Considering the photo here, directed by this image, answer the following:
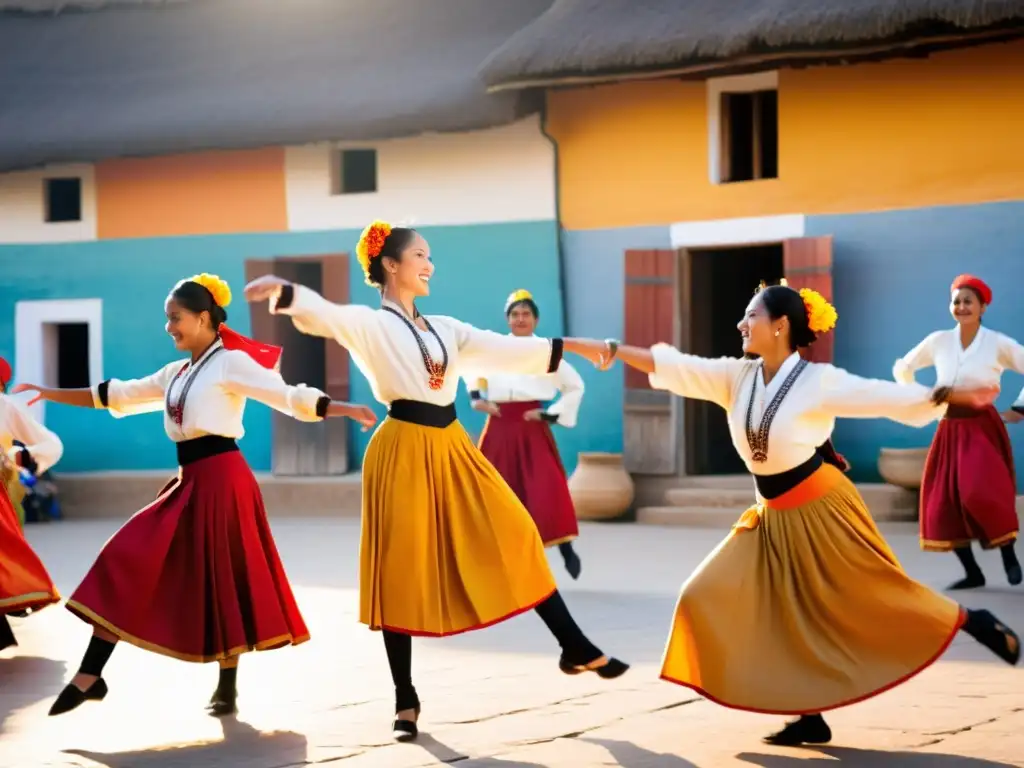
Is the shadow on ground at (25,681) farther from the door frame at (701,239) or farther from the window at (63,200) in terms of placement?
the window at (63,200)

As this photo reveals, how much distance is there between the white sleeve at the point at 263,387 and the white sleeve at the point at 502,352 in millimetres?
503

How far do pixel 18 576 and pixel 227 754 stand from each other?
2.32 m

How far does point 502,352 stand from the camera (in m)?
6.22

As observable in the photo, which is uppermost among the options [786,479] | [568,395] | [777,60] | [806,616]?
[777,60]

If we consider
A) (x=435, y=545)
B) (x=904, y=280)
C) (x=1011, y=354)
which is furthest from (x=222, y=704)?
(x=904, y=280)

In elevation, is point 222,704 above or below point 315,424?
below

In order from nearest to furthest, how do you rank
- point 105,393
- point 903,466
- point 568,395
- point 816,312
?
point 816,312
point 105,393
point 568,395
point 903,466

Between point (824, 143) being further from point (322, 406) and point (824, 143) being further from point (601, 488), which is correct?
point (322, 406)

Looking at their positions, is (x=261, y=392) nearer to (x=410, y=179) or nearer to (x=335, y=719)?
(x=335, y=719)

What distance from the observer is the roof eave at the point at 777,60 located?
45.3ft

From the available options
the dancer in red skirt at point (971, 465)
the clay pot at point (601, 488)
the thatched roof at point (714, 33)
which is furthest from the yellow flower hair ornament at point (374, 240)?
the clay pot at point (601, 488)

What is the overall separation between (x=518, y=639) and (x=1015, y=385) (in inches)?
274

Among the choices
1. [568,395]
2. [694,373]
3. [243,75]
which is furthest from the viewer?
[243,75]

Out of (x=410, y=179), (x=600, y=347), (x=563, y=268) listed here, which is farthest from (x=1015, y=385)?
(x=600, y=347)
